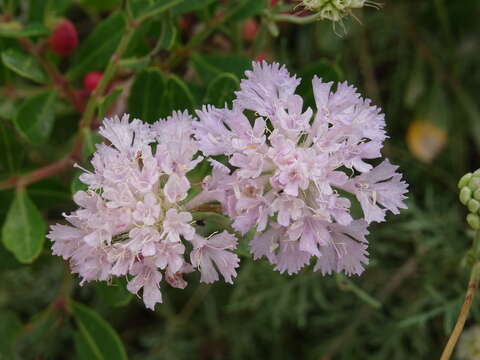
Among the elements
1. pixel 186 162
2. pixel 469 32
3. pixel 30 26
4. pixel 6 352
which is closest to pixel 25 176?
pixel 30 26

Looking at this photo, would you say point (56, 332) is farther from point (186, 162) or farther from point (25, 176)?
point (186, 162)

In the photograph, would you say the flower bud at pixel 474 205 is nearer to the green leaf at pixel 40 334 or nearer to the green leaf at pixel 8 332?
the green leaf at pixel 40 334

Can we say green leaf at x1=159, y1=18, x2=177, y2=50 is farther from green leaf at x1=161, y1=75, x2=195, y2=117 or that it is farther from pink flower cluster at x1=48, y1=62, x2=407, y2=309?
pink flower cluster at x1=48, y1=62, x2=407, y2=309

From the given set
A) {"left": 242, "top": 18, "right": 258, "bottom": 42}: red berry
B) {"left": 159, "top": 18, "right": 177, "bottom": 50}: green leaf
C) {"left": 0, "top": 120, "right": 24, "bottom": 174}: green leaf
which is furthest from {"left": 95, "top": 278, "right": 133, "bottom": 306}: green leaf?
{"left": 242, "top": 18, "right": 258, "bottom": 42}: red berry

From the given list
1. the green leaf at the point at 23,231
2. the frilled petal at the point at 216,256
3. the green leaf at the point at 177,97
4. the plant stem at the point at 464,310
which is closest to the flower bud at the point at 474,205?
the plant stem at the point at 464,310

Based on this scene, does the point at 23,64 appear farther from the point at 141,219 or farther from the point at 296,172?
the point at 296,172
